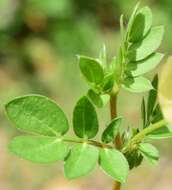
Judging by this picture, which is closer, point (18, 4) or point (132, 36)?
point (132, 36)

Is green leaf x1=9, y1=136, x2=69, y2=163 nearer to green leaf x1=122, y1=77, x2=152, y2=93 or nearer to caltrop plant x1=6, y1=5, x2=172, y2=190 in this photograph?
caltrop plant x1=6, y1=5, x2=172, y2=190

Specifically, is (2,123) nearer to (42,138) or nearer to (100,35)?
(100,35)

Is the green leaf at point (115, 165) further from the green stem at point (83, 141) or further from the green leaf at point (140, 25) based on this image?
the green leaf at point (140, 25)

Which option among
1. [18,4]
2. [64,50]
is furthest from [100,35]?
[18,4]

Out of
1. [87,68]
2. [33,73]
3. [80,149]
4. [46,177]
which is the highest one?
[87,68]

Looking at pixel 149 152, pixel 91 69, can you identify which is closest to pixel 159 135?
pixel 149 152

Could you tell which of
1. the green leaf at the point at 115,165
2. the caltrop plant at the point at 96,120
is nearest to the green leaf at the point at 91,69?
the caltrop plant at the point at 96,120
